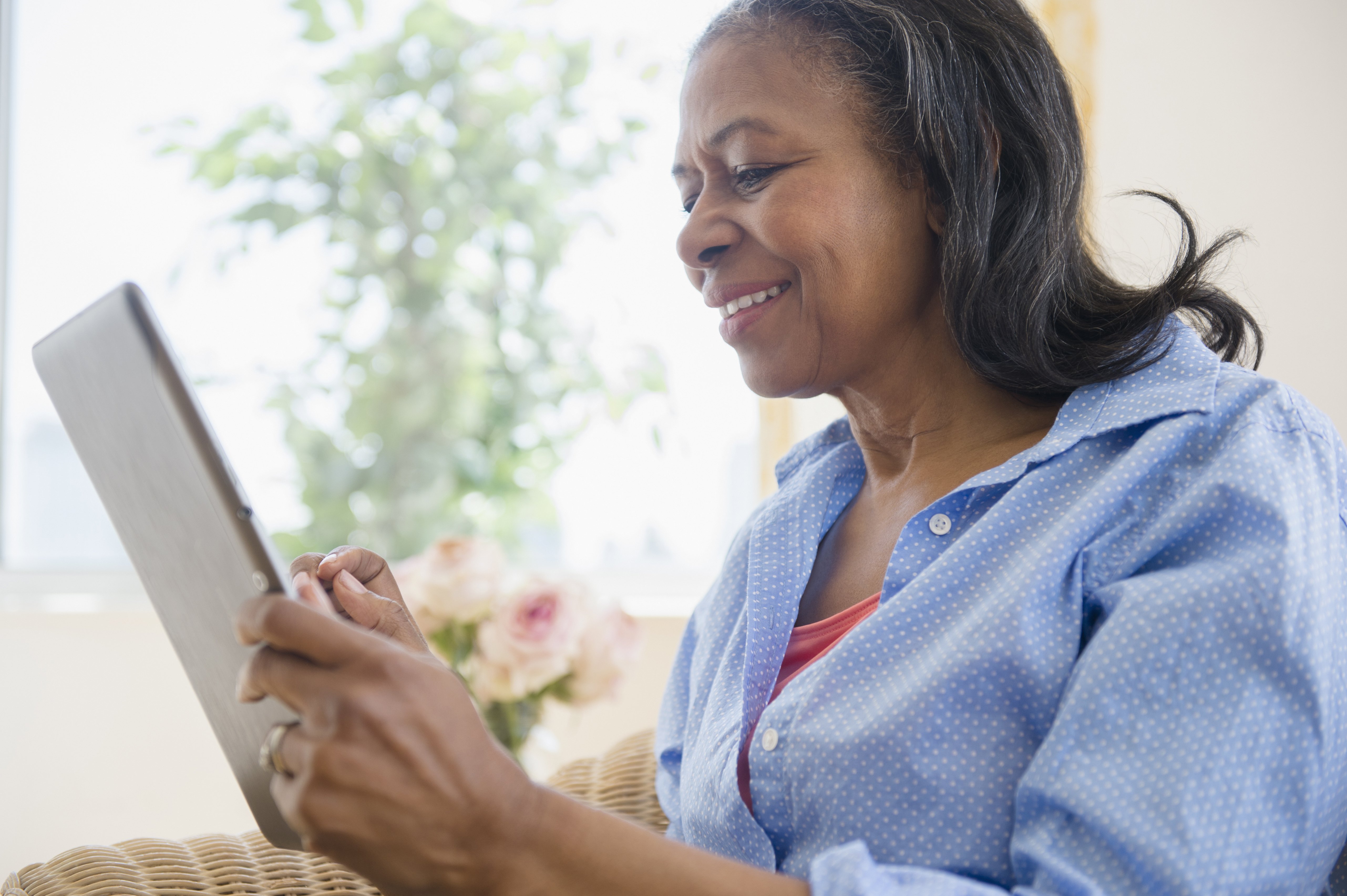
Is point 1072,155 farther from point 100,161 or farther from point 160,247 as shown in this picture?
point 100,161

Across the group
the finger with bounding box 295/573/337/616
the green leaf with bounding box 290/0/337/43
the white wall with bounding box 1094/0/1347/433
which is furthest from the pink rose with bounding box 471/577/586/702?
the green leaf with bounding box 290/0/337/43

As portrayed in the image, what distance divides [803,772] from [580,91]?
6.15ft

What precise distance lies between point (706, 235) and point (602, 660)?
0.68 meters

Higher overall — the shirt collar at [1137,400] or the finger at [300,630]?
the finger at [300,630]

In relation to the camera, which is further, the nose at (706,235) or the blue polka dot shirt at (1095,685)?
the nose at (706,235)

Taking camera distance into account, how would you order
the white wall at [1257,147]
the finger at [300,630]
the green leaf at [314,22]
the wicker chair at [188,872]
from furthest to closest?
1. the green leaf at [314,22]
2. the white wall at [1257,147]
3. the wicker chair at [188,872]
4. the finger at [300,630]

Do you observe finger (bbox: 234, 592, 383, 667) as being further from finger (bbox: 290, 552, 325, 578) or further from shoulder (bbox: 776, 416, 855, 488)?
shoulder (bbox: 776, 416, 855, 488)

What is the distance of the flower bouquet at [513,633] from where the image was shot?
135 cm

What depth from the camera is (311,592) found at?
774mm

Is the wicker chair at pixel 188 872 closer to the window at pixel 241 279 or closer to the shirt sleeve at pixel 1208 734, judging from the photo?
the shirt sleeve at pixel 1208 734

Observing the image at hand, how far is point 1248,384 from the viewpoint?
2.56 feet

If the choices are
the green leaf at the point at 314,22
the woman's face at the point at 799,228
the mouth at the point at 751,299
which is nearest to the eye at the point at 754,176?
the woman's face at the point at 799,228

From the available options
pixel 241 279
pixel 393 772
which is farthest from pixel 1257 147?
pixel 241 279

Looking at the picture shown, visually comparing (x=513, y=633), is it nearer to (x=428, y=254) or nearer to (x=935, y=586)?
(x=935, y=586)
